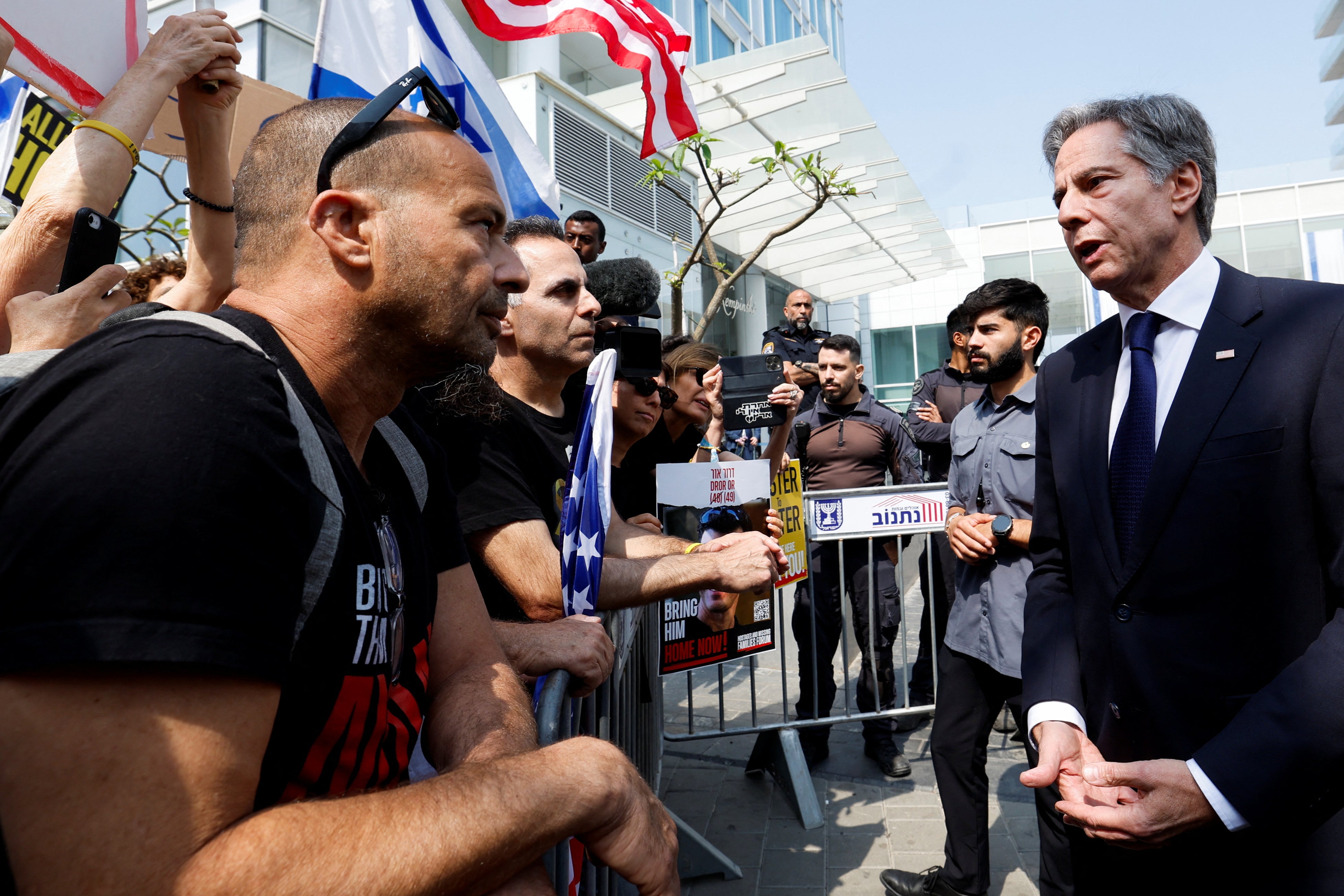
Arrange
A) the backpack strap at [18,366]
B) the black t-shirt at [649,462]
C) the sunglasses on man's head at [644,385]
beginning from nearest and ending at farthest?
the backpack strap at [18,366] → the sunglasses on man's head at [644,385] → the black t-shirt at [649,462]

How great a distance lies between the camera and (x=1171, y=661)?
→ 1.71 m

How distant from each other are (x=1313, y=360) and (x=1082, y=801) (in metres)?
0.98

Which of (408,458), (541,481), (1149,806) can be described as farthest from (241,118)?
(1149,806)

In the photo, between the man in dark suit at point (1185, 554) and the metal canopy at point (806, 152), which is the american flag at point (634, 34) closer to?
the man in dark suit at point (1185, 554)

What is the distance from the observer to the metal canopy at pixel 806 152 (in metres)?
12.6

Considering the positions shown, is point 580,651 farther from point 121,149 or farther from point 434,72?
point 434,72

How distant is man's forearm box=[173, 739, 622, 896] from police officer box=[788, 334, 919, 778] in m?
3.66

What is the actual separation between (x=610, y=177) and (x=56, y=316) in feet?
38.4

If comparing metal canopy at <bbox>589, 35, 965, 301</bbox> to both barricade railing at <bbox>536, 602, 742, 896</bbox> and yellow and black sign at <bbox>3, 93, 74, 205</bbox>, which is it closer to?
barricade railing at <bbox>536, 602, 742, 896</bbox>

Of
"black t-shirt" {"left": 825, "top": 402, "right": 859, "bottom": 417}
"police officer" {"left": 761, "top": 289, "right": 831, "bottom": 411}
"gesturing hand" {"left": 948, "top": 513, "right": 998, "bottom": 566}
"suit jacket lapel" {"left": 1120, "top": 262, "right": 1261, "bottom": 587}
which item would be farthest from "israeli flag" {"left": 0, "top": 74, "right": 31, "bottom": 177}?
"police officer" {"left": 761, "top": 289, "right": 831, "bottom": 411}

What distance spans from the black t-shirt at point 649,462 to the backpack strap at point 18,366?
8.31ft

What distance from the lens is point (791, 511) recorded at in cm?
459

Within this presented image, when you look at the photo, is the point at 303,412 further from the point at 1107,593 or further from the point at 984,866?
the point at 984,866

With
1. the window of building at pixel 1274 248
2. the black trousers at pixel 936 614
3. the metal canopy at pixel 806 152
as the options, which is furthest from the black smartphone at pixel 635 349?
the window of building at pixel 1274 248
